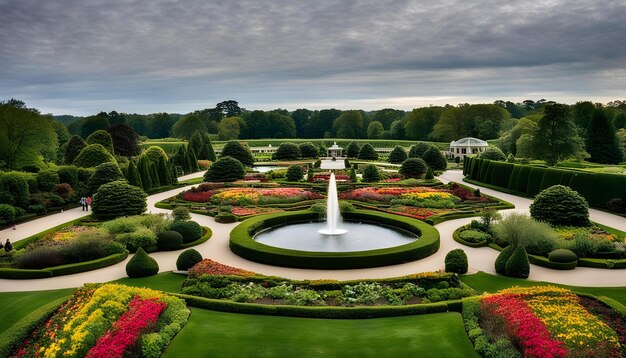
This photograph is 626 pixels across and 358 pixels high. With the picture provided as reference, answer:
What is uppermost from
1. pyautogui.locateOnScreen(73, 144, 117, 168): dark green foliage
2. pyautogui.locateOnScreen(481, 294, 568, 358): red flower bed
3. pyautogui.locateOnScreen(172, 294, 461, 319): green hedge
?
pyautogui.locateOnScreen(73, 144, 117, 168): dark green foliage

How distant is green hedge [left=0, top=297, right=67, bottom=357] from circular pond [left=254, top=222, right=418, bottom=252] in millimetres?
10001

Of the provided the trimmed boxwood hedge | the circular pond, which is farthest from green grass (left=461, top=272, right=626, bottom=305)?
the circular pond

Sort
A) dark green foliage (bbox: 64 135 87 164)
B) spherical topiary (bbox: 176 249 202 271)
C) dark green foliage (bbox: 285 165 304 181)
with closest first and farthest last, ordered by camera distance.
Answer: spherical topiary (bbox: 176 249 202 271)
dark green foliage (bbox: 285 165 304 181)
dark green foliage (bbox: 64 135 87 164)

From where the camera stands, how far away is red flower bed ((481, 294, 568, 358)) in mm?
9438

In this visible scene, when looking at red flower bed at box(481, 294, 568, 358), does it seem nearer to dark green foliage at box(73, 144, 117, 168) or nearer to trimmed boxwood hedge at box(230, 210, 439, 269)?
trimmed boxwood hedge at box(230, 210, 439, 269)

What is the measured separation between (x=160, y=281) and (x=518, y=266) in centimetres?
1301

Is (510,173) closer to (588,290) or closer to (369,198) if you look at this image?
(369,198)

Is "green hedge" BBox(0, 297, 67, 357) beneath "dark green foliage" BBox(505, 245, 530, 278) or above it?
above

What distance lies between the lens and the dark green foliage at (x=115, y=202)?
25.9m

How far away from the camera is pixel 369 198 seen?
105ft

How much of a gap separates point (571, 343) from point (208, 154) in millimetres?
59640

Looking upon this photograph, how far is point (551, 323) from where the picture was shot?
10812 mm

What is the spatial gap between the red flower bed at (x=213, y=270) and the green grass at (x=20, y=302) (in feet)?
13.5

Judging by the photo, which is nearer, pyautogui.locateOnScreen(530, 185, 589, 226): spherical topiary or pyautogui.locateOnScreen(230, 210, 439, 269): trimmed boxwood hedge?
pyautogui.locateOnScreen(230, 210, 439, 269): trimmed boxwood hedge
